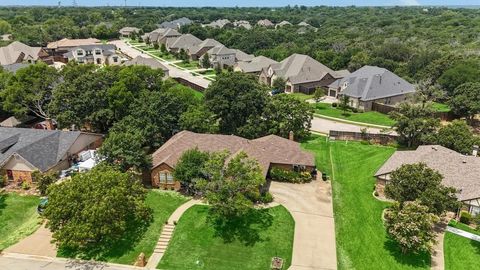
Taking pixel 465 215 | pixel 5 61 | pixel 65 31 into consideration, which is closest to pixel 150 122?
pixel 465 215

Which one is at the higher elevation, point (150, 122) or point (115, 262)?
point (150, 122)

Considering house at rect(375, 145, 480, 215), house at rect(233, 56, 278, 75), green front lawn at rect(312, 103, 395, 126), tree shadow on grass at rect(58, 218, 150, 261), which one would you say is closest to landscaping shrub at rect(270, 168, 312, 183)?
house at rect(375, 145, 480, 215)

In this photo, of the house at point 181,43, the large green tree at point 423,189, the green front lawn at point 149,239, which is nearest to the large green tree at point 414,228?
the large green tree at point 423,189

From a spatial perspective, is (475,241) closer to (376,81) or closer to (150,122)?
(150,122)

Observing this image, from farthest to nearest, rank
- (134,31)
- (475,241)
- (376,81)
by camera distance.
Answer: (134,31) < (376,81) < (475,241)

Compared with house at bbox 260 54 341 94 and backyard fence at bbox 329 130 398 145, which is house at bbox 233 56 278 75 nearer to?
house at bbox 260 54 341 94
